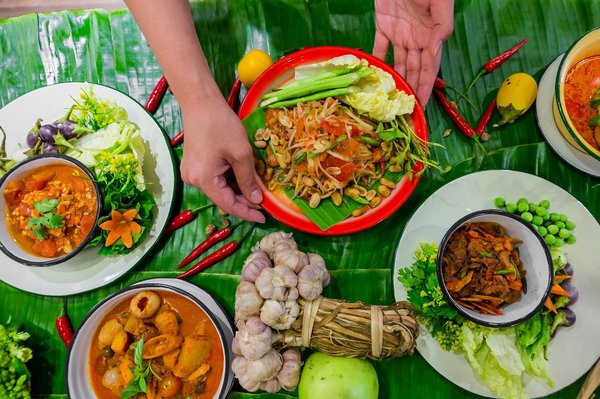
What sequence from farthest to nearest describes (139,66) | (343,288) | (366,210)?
(139,66), (343,288), (366,210)

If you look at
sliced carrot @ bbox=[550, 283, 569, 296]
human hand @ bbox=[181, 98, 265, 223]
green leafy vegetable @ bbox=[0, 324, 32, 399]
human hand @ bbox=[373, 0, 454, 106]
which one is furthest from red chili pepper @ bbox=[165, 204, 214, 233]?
sliced carrot @ bbox=[550, 283, 569, 296]

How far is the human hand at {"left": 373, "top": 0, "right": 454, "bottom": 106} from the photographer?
2.17m

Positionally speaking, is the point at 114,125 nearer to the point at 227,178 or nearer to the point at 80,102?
the point at 80,102

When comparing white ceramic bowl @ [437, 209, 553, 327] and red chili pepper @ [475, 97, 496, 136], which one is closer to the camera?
white ceramic bowl @ [437, 209, 553, 327]

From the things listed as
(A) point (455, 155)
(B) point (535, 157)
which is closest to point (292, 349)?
(A) point (455, 155)

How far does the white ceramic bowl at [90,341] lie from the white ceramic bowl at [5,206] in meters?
0.32

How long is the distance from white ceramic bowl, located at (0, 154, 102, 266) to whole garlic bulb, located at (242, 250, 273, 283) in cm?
81

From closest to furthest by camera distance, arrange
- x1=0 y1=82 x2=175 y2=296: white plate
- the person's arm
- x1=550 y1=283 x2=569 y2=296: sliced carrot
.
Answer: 1. the person's arm
2. x1=550 y1=283 x2=569 y2=296: sliced carrot
3. x1=0 y1=82 x2=175 y2=296: white plate

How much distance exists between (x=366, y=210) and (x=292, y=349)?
83cm

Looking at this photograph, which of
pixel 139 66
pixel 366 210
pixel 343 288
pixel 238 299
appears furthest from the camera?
pixel 139 66

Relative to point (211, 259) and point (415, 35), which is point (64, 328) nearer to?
point (211, 259)

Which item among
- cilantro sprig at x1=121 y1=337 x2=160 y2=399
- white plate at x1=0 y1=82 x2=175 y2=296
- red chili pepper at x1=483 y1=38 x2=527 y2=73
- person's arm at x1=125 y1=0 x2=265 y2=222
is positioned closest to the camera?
person's arm at x1=125 y1=0 x2=265 y2=222

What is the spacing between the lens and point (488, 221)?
6.70ft

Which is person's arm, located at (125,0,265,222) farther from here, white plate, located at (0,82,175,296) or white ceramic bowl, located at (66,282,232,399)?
white ceramic bowl, located at (66,282,232,399)
